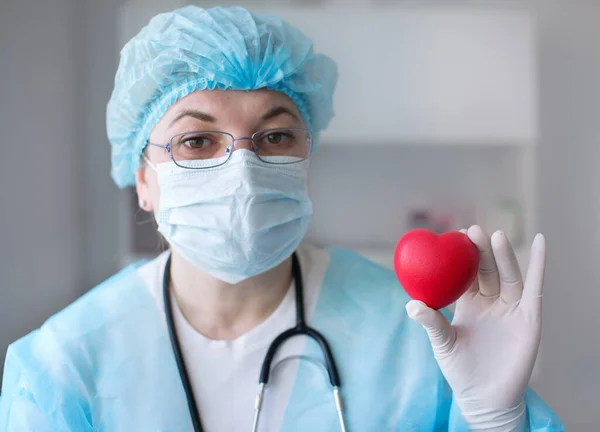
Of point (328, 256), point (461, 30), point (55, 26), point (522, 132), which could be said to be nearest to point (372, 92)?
point (461, 30)

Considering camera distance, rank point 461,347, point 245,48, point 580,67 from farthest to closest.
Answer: point 580,67 → point 245,48 → point 461,347

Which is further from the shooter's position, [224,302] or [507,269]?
[224,302]

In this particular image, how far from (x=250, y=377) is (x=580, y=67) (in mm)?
2170

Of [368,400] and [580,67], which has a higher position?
[580,67]

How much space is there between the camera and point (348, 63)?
198 cm

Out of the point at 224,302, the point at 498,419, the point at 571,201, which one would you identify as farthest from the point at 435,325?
the point at 571,201

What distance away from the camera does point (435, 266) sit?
2.60 feet

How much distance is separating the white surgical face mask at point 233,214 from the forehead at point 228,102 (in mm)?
87

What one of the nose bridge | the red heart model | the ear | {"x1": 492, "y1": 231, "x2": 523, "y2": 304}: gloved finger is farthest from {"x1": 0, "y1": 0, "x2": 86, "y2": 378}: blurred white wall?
{"x1": 492, "y1": 231, "x2": 523, "y2": 304}: gloved finger

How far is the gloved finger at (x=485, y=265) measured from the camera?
0.87 metres

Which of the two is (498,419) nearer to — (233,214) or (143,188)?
(233,214)

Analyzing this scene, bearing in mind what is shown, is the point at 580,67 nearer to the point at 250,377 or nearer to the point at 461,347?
the point at 461,347

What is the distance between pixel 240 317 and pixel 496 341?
502 mm

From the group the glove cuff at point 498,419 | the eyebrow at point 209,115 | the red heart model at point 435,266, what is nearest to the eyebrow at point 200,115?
the eyebrow at point 209,115
